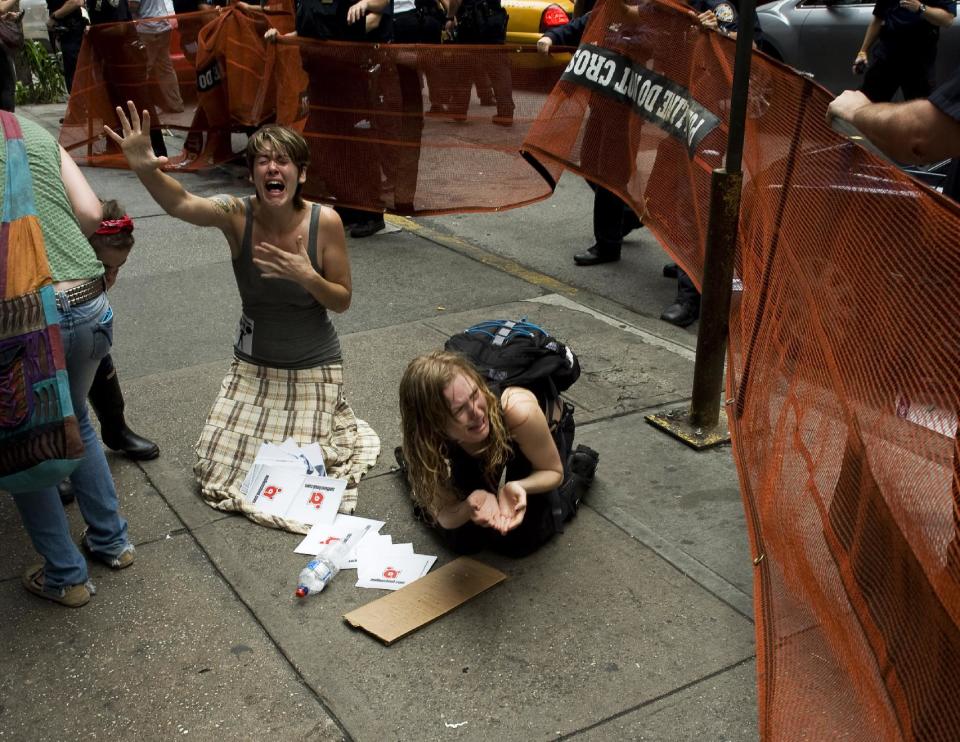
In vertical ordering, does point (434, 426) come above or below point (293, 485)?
above

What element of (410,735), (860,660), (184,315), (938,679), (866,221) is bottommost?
(184,315)

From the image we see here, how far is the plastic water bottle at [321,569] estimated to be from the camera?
139 inches

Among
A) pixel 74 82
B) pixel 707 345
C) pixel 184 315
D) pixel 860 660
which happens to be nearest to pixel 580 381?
pixel 707 345

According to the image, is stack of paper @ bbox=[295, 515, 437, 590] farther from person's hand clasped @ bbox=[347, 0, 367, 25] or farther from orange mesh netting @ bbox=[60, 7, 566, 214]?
person's hand clasped @ bbox=[347, 0, 367, 25]

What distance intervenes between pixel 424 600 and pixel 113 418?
1.70m

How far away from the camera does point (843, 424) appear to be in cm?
261

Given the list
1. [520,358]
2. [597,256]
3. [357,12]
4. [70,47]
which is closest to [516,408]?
[520,358]

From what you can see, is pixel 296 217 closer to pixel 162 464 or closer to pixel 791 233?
pixel 162 464

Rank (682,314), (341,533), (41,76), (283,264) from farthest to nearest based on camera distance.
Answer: (41,76) → (682,314) → (283,264) → (341,533)

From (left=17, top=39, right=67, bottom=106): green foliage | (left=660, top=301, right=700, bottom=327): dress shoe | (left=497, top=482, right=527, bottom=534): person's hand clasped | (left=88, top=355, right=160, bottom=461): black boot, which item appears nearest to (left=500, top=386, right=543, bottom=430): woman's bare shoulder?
(left=497, top=482, right=527, bottom=534): person's hand clasped

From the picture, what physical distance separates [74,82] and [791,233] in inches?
313

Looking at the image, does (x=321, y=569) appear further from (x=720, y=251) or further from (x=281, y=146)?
(x=720, y=251)

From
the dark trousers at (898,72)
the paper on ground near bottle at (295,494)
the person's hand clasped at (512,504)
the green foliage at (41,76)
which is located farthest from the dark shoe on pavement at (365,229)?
the green foliage at (41,76)

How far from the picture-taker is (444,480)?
3514 mm
